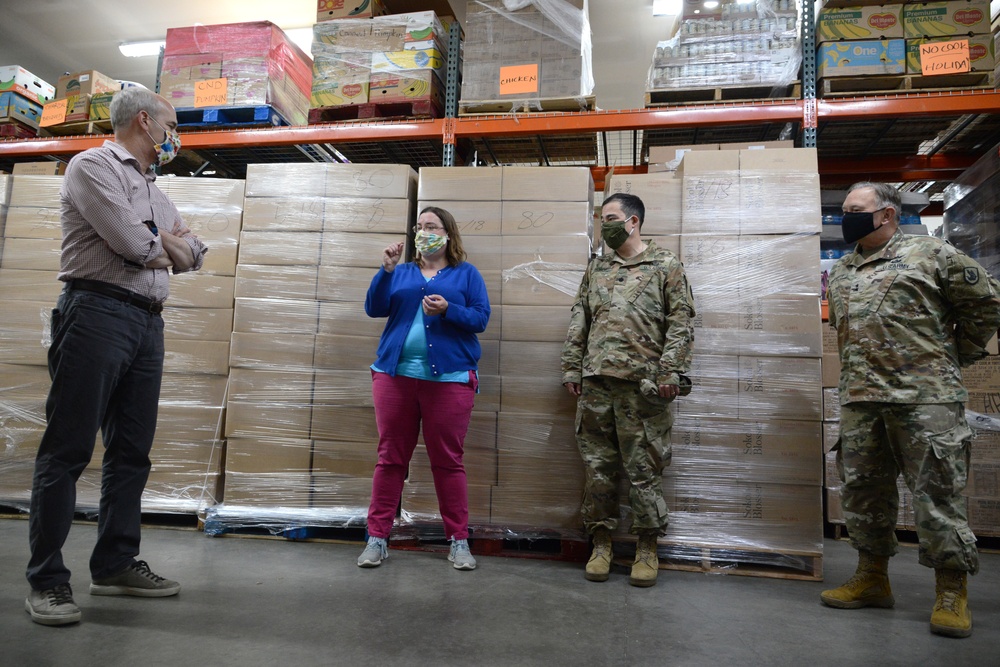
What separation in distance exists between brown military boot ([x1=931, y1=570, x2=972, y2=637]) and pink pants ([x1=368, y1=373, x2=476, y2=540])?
2.16 m

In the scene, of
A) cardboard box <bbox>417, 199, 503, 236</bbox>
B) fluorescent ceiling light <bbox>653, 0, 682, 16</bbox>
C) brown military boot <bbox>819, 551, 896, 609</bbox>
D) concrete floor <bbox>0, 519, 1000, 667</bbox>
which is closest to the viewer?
concrete floor <bbox>0, 519, 1000, 667</bbox>

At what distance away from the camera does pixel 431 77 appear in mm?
4820

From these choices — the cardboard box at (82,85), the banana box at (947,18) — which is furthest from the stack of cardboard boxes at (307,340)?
the banana box at (947,18)

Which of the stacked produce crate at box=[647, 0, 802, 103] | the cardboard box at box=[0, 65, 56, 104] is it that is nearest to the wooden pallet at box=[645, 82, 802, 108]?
the stacked produce crate at box=[647, 0, 802, 103]

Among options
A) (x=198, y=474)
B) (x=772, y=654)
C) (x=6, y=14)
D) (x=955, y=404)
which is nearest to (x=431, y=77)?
(x=198, y=474)

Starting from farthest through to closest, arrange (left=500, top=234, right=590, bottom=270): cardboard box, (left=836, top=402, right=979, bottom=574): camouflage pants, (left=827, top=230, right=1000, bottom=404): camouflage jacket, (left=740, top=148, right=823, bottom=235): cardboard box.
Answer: (left=500, top=234, right=590, bottom=270): cardboard box
(left=740, top=148, right=823, bottom=235): cardboard box
(left=827, top=230, right=1000, bottom=404): camouflage jacket
(left=836, top=402, right=979, bottom=574): camouflage pants

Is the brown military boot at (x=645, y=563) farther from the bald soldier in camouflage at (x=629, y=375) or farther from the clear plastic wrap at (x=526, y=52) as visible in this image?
the clear plastic wrap at (x=526, y=52)

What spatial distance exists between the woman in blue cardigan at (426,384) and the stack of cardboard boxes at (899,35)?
3.03 meters

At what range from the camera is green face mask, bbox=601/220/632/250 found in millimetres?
3471

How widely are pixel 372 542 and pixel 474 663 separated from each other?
1.39 metres

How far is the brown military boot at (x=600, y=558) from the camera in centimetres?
326

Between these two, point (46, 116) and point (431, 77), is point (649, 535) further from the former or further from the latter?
point (46, 116)

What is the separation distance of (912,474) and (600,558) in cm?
149

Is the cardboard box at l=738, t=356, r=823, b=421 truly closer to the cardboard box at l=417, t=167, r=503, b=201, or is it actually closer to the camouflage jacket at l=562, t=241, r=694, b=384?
the camouflage jacket at l=562, t=241, r=694, b=384
